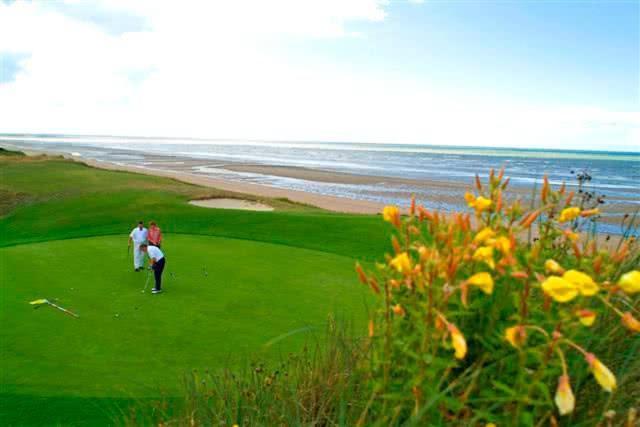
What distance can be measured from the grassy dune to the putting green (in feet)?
0.06

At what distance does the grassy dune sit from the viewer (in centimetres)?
541

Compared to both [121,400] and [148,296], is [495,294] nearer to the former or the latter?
[121,400]

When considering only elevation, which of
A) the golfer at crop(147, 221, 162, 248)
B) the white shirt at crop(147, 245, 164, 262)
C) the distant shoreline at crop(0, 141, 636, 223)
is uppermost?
the golfer at crop(147, 221, 162, 248)

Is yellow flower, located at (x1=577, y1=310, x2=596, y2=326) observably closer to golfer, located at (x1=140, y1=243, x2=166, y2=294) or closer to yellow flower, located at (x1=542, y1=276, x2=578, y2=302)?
yellow flower, located at (x1=542, y1=276, x2=578, y2=302)

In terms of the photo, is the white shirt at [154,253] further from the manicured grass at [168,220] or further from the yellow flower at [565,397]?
the yellow flower at [565,397]

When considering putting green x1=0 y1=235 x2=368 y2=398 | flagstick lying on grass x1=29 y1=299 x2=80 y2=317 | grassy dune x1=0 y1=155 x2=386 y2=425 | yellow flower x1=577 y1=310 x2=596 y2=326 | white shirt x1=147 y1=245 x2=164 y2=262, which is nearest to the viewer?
yellow flower x1=577 y1=310 x2=596 y2=326

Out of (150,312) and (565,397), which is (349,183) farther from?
(565,397)

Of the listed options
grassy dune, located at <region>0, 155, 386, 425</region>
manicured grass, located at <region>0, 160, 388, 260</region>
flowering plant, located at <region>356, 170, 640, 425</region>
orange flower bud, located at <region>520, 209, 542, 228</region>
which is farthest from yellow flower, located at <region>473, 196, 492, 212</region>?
manicured grass, located at <region>0, 160, 388, 260</region>

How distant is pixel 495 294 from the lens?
2006 millimetres

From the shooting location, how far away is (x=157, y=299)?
26.1ft

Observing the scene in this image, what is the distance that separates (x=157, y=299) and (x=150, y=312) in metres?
0.55

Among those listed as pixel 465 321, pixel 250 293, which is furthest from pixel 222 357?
pixel 465 321

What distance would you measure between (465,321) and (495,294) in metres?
0.15

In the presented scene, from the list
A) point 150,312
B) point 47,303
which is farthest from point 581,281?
point 47,303
